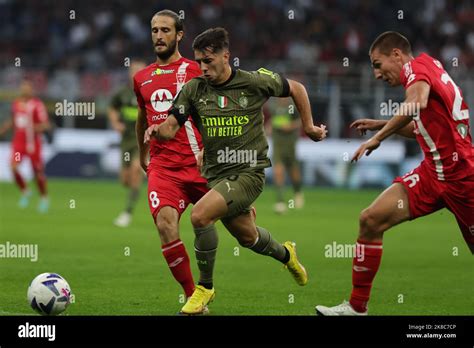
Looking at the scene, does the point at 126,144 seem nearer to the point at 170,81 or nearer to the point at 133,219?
the point at 133,219

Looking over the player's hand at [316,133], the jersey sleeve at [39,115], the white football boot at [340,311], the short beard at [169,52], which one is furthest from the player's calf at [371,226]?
the jersey sleeve at [39,115]

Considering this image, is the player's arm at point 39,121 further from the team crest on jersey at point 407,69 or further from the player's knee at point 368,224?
the team crest on jersey at point 407,69

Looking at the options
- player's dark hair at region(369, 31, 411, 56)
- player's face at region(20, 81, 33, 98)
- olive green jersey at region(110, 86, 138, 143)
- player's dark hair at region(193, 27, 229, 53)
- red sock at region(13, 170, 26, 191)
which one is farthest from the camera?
player's face at region(20, 81, 33, 98)

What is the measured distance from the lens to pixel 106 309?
8297 millimetres

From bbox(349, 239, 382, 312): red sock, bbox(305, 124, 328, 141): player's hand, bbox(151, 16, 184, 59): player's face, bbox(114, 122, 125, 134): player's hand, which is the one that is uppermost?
bbox(151, 16, 184, 59): player's face

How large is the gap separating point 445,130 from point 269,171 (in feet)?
51.8

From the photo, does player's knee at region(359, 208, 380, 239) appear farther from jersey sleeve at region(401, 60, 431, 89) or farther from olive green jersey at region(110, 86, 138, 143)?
olive green jersey at region(110, 86, 138, 143)

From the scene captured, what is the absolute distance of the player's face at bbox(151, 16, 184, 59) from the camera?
8.56 meters

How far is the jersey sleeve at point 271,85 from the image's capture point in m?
8.09

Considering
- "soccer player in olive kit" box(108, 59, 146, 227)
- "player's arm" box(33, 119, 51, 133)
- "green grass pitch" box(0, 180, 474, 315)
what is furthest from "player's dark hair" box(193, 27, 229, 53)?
"player's arm" box(33, 119, 51, 133)

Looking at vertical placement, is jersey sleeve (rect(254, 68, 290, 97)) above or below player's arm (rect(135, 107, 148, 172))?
above

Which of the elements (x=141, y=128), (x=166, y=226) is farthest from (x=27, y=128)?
(x=166, y=226)

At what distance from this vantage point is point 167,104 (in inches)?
339

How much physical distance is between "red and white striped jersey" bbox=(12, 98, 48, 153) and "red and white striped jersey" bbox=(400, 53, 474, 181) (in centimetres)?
1275
